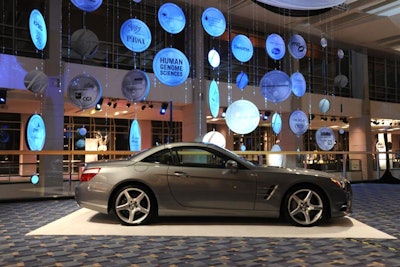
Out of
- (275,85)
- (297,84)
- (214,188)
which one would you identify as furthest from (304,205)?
(297,84)

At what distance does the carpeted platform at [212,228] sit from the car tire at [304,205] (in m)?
0.14

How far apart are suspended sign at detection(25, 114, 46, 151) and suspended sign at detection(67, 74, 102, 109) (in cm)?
107

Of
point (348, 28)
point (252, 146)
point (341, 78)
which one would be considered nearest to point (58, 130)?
point (341, 78)

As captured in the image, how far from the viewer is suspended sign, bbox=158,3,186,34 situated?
9891 millimetres

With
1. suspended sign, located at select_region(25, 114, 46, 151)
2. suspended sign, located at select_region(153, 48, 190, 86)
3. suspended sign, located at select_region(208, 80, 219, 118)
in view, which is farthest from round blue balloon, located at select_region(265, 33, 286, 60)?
suspended sign, located at select_region(25, 114, 46, 151)

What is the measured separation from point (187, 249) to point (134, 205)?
4.95ft

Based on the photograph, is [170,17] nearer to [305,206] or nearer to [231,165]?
[231,165]

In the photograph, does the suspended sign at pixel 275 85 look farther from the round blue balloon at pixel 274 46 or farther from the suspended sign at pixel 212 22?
the suspended sign at pixel 212 22

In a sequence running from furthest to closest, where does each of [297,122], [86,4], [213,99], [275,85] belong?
[297,122], [275,85], [213,99], [86,4]

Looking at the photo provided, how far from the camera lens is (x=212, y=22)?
10.7 m

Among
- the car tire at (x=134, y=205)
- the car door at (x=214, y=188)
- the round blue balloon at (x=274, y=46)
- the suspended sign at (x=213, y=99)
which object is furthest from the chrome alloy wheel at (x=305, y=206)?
the round blue balloon at (x=274, y=46)

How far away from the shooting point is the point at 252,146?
27.2 metres

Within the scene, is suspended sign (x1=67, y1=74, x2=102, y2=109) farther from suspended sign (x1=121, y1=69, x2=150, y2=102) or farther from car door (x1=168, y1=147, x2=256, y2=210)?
car door (x1=168, y1=147, x2=256, y2=210)

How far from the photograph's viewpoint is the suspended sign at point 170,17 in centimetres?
989
